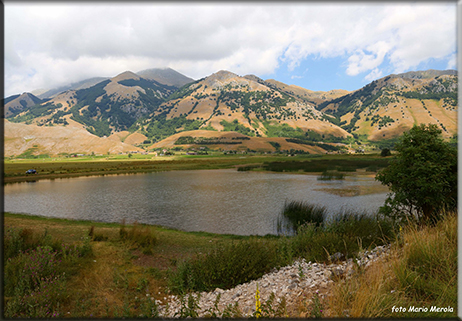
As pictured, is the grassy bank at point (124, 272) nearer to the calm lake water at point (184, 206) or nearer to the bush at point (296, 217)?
the bush at point (296, 217)

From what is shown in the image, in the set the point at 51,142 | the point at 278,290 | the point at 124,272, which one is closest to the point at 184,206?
the point at 124,272

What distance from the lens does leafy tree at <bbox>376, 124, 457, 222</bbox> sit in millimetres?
8711

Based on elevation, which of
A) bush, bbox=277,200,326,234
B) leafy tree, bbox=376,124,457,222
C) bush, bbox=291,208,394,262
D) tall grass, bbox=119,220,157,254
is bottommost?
bush, bbox=277,200,326,234

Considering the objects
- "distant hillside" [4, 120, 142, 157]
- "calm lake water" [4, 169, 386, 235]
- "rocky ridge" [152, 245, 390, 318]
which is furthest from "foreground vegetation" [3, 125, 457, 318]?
"distant hillside" [4, 120, 142, 157]

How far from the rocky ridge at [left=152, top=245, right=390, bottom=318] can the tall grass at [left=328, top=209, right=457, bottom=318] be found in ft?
1.82

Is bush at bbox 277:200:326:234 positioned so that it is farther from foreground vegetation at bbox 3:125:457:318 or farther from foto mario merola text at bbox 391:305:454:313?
foto mario merola text at bbox 391:305:454:313

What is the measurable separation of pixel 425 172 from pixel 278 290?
734cm

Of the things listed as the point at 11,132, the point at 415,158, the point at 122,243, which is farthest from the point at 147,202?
the point at 11,132

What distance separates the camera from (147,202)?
88.6 ft

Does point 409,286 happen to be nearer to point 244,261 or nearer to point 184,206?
point 244,261

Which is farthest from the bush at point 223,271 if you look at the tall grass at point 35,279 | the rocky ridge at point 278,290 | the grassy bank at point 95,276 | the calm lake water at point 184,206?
the calm lake water at point 184,206

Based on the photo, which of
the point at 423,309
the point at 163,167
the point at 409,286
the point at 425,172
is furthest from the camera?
the point at 163,167

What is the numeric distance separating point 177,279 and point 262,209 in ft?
54.1

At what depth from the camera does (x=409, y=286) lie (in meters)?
4.23
